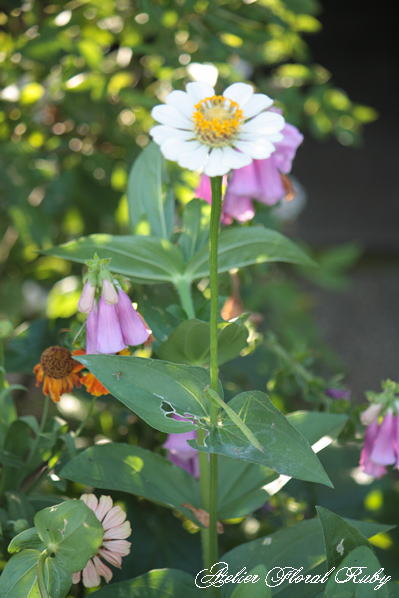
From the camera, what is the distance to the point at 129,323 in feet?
2.08

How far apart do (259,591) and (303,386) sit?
342mm

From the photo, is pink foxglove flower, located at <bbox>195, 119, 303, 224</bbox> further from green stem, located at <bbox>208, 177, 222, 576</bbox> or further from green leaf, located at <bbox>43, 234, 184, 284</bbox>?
green stem, located at <bbox>208, 177, 222, 576</bbox>

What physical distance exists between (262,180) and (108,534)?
35 centimetres

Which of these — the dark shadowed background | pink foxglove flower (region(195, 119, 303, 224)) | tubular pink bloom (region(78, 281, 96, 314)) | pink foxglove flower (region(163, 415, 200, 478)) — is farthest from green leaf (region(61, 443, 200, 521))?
the dark shadowed background

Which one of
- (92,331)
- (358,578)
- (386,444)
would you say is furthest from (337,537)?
(92,331)

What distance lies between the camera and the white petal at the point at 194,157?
560 mm

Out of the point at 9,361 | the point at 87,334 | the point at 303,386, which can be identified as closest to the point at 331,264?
the point at 303,386

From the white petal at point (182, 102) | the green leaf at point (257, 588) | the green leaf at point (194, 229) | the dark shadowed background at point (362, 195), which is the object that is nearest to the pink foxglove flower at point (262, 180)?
the green leaf at point (194, 229)

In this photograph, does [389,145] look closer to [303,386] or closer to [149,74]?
[149,74]

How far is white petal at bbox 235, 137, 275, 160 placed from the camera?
57 cm

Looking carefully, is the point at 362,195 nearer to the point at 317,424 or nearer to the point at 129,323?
the point at 317,424

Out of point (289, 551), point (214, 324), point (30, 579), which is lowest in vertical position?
point (289, 551)

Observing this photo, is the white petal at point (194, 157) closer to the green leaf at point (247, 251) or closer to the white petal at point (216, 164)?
the white petal at point (216, 164)

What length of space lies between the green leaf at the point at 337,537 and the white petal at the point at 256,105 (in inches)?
11.9
